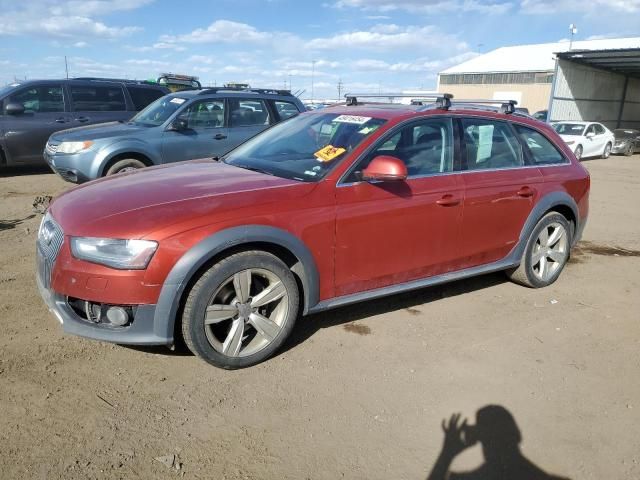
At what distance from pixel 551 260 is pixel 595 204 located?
5.51 metres

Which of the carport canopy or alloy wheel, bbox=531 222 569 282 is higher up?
the carport canopy

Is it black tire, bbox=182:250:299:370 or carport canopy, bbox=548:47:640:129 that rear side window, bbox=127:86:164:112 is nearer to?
black tire, bbox=182:250:299:370

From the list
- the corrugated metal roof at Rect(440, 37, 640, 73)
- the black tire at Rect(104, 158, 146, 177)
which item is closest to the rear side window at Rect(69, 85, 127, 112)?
the black tire at Rect(104, 158, 146, 177)

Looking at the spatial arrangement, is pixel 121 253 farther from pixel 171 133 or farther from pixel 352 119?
pixel 171 133

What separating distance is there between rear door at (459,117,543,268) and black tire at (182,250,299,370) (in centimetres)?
160

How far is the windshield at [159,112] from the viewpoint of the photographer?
7879mm

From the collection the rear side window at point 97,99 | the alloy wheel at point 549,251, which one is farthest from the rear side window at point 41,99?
the alloy wheel at point 549,251

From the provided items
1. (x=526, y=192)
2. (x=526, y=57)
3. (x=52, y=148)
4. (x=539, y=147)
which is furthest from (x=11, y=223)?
(x=526, y=57)

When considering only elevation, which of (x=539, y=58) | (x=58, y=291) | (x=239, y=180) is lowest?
(x=58, y=291)

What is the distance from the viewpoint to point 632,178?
1388 centimetres

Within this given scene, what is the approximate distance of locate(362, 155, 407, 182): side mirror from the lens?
3.32m

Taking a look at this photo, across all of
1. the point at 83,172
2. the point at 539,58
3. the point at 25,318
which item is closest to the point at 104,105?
the point at 83,172

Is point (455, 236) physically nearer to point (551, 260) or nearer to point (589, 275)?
point (551, 260)

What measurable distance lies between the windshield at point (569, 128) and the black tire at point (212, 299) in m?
19.0
